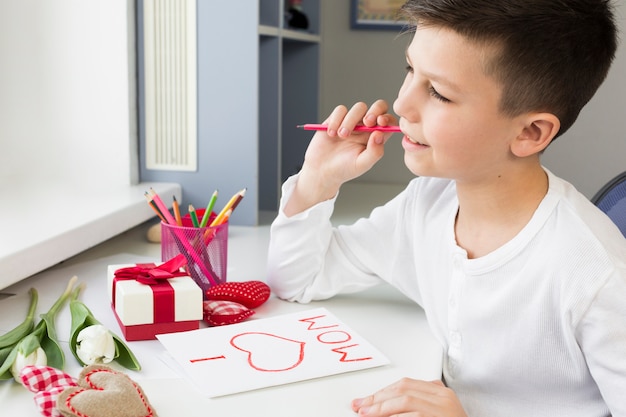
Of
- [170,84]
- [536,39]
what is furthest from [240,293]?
[170,84]

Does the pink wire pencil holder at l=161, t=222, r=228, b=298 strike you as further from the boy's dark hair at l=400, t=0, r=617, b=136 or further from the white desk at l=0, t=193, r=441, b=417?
the boy's dark hair at l=400, t=0, r=617, b=136

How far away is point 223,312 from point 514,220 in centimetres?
35

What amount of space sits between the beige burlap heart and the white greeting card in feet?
0.26

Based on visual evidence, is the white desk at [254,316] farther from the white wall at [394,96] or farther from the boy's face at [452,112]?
the white wall at [394,96]

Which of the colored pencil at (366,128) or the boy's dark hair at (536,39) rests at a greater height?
the boy's dark hair at (536,39)

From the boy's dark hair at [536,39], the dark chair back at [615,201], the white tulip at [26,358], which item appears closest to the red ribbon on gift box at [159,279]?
the white tulip at [26,358]

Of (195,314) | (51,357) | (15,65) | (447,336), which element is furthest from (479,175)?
(15,65)

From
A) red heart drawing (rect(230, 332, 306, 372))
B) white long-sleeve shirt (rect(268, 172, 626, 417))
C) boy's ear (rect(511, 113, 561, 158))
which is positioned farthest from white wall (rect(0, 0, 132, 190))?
boy's ear (rect(511, 113, 561, 158))

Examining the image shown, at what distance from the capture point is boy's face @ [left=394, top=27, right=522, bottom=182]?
84cm

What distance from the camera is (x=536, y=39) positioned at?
83cm

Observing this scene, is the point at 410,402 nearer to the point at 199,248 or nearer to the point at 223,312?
the point at 223,312

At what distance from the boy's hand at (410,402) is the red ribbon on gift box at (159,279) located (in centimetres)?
25

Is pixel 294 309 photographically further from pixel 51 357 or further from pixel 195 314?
pixel 51 357

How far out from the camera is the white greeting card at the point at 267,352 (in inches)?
30.0
